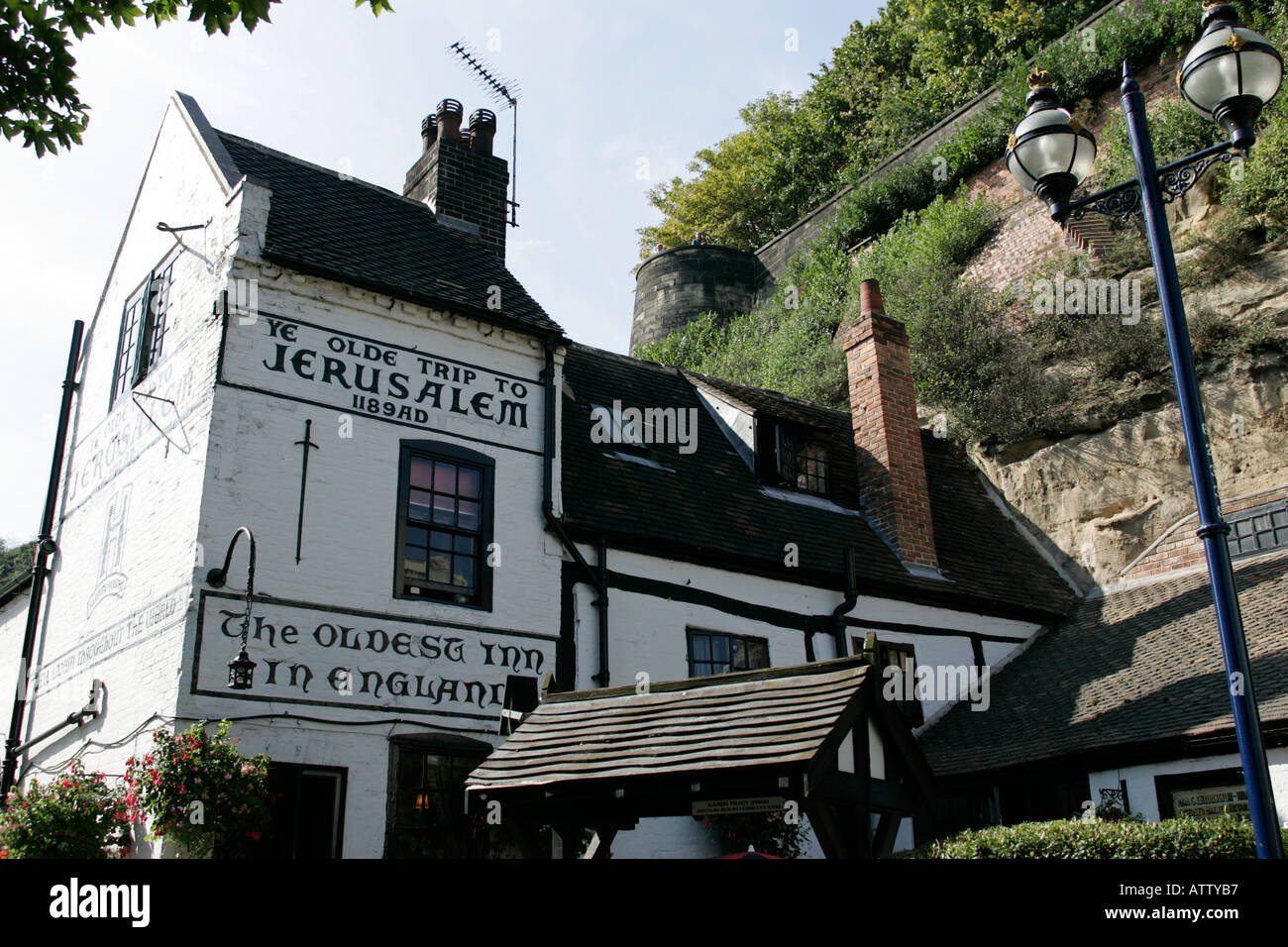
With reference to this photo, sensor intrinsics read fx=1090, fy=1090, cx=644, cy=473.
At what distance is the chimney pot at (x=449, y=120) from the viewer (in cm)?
1585

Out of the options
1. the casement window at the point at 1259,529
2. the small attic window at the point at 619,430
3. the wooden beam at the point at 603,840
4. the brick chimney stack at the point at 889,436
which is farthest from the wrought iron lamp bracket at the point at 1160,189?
the casement window at the point at 1259,529

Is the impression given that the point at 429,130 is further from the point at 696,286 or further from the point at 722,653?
the point at 696,286

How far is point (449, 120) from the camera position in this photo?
16.0 metres

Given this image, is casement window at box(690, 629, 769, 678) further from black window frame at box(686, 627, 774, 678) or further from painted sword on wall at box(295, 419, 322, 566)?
painted sword on wall at box(295, 419, 322, 566)

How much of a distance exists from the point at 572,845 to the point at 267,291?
21.6 ft

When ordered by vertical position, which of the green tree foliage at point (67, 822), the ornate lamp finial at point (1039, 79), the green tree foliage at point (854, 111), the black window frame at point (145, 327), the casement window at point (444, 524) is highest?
the green tree foliage at point (854, 111)

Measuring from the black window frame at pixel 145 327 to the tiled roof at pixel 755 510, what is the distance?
5.04m

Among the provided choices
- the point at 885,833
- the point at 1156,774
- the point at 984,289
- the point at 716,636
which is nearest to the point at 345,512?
the point at 716,636

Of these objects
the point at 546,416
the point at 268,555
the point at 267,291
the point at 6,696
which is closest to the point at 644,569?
the point at 546,416

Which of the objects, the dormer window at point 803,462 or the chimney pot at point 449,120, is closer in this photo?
the chimney pot at point 449,120

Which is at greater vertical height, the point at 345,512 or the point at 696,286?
the point at 696,286

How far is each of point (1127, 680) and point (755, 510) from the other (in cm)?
517

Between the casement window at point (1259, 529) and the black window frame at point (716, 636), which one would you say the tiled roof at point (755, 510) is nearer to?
the black window frame at point (716, 636)
